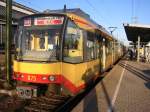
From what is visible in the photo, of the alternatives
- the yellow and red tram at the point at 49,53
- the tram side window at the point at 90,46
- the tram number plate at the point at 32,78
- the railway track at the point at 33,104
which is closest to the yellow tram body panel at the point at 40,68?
the yellow and red tram at the point at 49,53

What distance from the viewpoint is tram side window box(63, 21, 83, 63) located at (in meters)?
9.53

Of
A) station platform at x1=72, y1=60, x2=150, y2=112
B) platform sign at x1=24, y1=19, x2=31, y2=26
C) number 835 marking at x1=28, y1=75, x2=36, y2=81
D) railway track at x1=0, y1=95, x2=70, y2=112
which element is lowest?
railway track at x1=0, y1=95, x2=70, y2=112

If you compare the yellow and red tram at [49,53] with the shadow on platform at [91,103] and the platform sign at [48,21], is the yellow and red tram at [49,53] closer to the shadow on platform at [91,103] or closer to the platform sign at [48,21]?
the platform sign at [48,21]

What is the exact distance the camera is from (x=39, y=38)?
383 inches

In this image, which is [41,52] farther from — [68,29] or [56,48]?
[68,29]

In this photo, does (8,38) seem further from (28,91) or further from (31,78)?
(28,91)

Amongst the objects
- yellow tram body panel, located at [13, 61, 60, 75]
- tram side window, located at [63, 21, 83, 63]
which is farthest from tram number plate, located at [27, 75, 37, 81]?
tram side window, located at [63, 21, 83, 63]

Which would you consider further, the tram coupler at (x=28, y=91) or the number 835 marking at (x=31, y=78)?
the number 835 marking at (x=31, y=78)

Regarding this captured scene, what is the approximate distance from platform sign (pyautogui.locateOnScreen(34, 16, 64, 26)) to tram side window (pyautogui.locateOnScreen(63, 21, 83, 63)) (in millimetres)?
331

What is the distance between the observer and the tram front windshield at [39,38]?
9445 mm

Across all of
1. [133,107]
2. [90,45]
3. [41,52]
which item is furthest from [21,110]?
[90,45]

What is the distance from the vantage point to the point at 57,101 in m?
9.74

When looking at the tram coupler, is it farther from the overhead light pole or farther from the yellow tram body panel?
the overhead light pole

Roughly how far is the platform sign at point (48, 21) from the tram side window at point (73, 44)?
0.33 m
